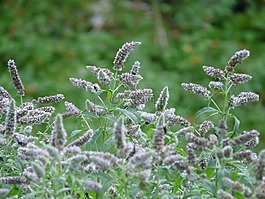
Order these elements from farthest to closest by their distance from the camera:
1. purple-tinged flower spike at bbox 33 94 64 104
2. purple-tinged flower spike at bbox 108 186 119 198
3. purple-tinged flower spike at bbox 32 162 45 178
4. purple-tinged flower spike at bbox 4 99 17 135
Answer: purple-tinged flower spike at bbox 33 94 64 104, purple-tinged flower spike at bbox 108 186 119 198, purple-tinged flower spike at bbox 4 99 17 135, purple-tinged flower spike at bbox 32 162 45 178

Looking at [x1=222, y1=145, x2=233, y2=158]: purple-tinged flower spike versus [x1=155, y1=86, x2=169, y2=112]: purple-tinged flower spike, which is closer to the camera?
[x1=222, y1=145, x2=233, y2=158]: purple-tinged flower spike

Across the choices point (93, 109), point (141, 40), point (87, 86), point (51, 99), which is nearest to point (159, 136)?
point (93, 109)

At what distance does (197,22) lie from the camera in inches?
289

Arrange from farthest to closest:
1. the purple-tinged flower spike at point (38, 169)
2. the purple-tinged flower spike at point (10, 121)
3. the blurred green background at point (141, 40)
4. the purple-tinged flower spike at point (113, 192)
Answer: the blurred green background at point (141, 40) < the purple-tinged flower spike at point (113, 192) < the purple-tinged flower spike at point (10, 121) < the purple-tinged flower spike at point (38, 169)

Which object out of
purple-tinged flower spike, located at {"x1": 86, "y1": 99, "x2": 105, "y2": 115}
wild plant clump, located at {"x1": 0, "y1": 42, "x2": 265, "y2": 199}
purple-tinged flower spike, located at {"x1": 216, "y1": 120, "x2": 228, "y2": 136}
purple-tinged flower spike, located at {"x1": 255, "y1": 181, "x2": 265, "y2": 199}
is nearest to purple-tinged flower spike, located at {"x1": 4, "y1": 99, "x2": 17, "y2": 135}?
wild plant clump, located at {"x1": 0, "y1": 42, "x2": 265, "y2": 199}

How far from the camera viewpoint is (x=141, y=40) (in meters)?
7.04

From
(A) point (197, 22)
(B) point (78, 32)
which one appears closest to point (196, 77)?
(A) point (197, 22)

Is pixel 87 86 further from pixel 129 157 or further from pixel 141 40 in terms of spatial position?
pixel 141 40

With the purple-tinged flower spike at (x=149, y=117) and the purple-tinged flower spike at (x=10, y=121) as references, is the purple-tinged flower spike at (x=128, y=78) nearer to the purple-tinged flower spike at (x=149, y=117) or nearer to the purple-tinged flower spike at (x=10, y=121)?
the purple-tinged flower spike at (x=149, y=117)

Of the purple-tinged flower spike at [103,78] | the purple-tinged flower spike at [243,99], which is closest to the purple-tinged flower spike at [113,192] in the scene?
the purple-tinged flower spike at [103,78]

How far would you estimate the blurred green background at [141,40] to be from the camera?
6.24m

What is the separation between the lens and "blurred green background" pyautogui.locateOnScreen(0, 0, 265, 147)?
6238mm

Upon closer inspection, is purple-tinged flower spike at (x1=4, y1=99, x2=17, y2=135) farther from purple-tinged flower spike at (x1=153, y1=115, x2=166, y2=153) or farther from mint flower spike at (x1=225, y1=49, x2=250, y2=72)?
mint flower spike at (x1=225, y1=49, x2=250, y2=72)

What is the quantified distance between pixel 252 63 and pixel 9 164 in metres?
4.94
